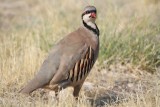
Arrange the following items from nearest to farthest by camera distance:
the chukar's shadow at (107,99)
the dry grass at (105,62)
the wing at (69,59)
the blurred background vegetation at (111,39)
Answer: the wing at (69,59) → the dry grass at (105,62) → the chukar's shadow at (107,99) → the blurred background vegetation at (111,39)

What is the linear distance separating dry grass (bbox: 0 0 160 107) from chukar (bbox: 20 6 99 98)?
19 centimetres

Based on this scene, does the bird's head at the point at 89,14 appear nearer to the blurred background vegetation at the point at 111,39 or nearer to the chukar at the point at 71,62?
the chukar at the point at 71,62

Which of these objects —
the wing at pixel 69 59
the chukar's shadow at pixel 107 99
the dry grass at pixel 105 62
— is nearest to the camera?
the wing at pixel 69 59

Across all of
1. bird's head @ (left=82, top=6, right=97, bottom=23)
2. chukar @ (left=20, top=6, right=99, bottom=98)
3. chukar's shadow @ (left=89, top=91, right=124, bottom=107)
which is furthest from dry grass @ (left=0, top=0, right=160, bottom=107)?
bird's head @ (left=82, top=6, right=97, bottom=23)

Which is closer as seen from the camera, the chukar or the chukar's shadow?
the chukar

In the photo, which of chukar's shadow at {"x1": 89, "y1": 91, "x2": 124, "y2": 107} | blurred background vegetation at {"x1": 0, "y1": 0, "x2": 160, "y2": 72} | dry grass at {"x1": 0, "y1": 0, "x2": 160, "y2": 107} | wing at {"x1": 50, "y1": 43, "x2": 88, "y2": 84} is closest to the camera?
wing at {"x1": 50, "y1": 43, "x2": 88, "y2": 84}

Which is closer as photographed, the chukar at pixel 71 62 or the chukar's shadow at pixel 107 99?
the chukar at pixel 71 62

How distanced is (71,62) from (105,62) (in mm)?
2407

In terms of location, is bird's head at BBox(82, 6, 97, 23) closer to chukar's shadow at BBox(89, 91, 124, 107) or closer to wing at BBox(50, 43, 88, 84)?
wing at BBox(50, 43, 88, 84)

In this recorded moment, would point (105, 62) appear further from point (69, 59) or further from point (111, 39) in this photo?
point (69, 59)

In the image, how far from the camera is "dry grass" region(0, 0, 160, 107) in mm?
7430

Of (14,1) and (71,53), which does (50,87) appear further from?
(14,1)

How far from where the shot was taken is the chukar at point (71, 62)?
719 cm

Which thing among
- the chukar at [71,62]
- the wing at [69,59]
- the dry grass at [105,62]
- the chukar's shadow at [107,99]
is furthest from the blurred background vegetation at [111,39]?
the wing at [69,59]
